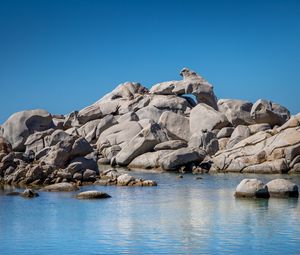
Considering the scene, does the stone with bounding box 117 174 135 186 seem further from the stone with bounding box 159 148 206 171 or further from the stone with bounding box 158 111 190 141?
the stone with bounding box 158 111 190 141

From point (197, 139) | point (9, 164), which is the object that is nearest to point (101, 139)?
point (197, 139)

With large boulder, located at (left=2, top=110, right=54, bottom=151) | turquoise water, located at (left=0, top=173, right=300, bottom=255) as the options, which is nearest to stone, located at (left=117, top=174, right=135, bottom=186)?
turquoise water, located at (left=0, top=173, right=300, bottom=255)

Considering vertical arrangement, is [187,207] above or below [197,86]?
below

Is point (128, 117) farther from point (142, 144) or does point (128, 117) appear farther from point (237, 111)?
point (142, 144)

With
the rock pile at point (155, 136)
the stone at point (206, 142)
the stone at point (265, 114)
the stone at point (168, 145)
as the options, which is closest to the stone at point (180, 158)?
the rock pile at point (155, 136)

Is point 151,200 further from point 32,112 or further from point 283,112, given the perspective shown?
point 32,112

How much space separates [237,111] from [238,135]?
8025mm

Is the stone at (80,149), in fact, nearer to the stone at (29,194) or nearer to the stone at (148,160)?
the stone at (29,194)

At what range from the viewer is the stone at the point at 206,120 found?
227 feet

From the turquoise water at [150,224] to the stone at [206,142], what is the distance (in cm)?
2249

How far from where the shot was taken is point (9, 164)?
1876 inches

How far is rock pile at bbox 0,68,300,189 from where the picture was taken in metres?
48.8

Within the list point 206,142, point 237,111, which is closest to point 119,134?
point 206,142

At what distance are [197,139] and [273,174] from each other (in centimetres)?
1354
